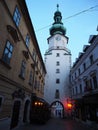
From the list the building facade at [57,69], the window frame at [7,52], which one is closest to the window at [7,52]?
the window frame at [7,52]

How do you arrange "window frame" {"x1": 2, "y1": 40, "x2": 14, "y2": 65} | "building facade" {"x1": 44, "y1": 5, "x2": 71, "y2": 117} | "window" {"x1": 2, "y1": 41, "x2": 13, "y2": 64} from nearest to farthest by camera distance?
"window frame" {"x1": 2, "y1": 40, "x2": 14, "y2": 65}
"window" {"x1": 2, "y1": 41, "x2": 13, "y2": 64}
"building facade" {"x1": 44, "y1": 5, "x2": 71, "y2": 117}

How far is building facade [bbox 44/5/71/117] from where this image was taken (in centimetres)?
2966

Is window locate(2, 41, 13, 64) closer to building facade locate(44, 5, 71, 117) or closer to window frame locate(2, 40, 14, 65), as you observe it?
window frame locate(2, 40, 14, 65)

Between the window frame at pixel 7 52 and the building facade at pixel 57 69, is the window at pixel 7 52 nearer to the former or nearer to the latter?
the window frame at pixel 7 52

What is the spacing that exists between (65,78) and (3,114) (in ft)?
80.3

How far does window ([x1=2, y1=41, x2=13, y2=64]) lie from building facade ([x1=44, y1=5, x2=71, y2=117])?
23.1m

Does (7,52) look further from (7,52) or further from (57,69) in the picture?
(57,69)

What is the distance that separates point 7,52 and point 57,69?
24501 mm

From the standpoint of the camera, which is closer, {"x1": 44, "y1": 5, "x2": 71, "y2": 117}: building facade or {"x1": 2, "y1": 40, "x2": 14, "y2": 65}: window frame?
{"x1": 2, "y1": 40, "x2": 14, "y2": 65}: window frame

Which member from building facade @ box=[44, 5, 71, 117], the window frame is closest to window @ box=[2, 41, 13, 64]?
the window frame

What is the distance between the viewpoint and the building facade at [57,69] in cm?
2966

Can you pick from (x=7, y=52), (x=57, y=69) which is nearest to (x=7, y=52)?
(x=7, y=52)

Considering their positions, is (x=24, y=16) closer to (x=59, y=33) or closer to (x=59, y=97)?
(x=59, y=97)

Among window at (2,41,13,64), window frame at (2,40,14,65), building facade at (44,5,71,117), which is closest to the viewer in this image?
window frame at (2,40,14,65)
